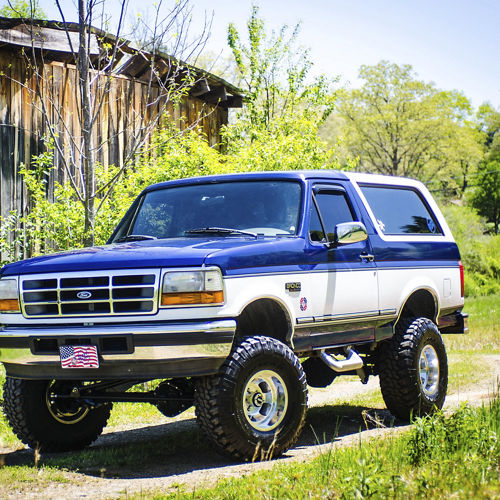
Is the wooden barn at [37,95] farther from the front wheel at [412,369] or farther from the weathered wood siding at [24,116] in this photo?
the front wheel at [412,369]

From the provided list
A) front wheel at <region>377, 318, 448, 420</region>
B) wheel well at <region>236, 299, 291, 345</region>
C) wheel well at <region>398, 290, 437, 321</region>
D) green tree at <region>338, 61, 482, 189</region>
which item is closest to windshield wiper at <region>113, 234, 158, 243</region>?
wheel well at <region>236, 299, 291, 345</region>

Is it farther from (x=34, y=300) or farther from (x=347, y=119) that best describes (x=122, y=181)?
(x=347, y=119)

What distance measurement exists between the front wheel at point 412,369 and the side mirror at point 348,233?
151 cm

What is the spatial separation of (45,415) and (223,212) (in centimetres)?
224

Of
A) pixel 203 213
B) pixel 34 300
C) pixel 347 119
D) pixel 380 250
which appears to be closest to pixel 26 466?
pixel 34 300

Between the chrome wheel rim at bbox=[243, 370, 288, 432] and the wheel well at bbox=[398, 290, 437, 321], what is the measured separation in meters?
2.75

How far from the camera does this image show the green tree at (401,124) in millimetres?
65938

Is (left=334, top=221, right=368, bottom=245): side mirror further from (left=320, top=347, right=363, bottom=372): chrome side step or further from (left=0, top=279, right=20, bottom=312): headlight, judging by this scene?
(left=0, top=279, right=20, bottom=312): headlight

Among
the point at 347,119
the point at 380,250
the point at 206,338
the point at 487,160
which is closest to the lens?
the point at 206,338

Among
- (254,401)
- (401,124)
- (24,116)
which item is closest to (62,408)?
(254,401)

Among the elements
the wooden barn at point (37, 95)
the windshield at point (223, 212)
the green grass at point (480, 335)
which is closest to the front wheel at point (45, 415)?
the windshield at point (223, 212)

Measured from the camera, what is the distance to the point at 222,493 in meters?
4.81

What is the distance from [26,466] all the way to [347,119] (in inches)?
2544

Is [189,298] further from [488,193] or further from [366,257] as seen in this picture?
[488,193]
